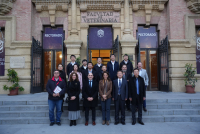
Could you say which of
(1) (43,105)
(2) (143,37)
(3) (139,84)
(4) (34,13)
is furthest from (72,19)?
(3) (139,84)

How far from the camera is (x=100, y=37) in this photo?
35.4ft

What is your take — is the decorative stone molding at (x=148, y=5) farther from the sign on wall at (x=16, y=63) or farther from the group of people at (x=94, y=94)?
the sign on wall at (x=16, y=63)

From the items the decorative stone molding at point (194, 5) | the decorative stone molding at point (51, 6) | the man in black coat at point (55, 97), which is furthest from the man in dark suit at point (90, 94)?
the decorative stone molding at point (194, 5)

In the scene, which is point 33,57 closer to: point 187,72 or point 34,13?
point 34,13

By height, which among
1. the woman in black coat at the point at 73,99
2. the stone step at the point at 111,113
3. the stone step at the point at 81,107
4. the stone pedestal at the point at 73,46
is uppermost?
the stone pedestal at the point at 73,46

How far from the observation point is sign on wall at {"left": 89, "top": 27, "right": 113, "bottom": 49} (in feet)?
35.2

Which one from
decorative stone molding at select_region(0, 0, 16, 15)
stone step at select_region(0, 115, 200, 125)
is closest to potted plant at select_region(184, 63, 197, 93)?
stone step at select_region(0, 115, 200, 125)

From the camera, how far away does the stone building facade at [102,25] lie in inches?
388

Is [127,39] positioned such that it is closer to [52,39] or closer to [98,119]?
[52,39]

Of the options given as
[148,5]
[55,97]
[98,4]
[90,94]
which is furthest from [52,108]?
[148,5]

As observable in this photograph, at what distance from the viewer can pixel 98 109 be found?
21.2 feet

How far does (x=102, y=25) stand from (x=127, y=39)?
2.16 meters

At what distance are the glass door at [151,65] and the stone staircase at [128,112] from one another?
378 centimetres

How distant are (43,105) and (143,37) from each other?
27.2 feet
